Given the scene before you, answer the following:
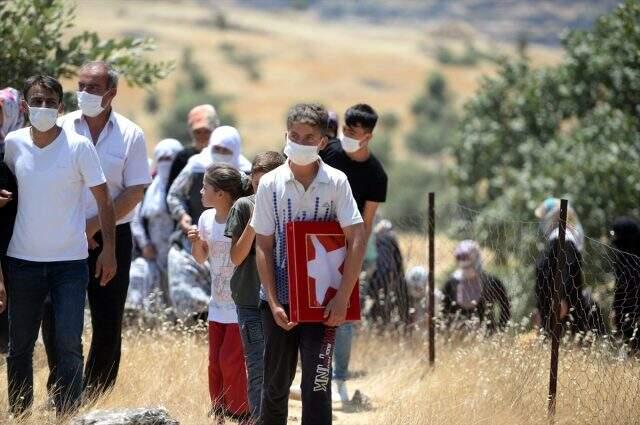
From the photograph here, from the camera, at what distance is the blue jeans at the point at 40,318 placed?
20.9ft

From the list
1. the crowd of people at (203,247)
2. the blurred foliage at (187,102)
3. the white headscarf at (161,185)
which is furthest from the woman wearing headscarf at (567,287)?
the blurred foliage at (187,102)

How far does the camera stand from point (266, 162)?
6520 millimetres

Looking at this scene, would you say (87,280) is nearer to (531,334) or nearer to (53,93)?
(53,93)

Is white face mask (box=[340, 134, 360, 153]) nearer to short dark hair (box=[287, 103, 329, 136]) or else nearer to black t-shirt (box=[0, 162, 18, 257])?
short dark hair (box=[287, 103, 329, 136])

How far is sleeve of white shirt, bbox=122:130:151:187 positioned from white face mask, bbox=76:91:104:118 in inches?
11.6

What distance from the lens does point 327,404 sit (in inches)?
225

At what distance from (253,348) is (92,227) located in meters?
1.14

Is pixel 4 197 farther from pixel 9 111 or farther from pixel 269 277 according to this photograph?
pixel 269 277

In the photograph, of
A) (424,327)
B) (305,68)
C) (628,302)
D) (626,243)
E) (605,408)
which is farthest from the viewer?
(305,68)

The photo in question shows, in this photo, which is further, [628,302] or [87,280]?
[628,302]

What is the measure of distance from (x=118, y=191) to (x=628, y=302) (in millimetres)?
3467

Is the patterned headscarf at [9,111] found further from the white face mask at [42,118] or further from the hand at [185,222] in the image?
the hand at [185,222]

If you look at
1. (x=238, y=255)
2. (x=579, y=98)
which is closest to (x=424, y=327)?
(x=238, y=255)

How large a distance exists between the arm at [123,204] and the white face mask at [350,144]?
149cm
